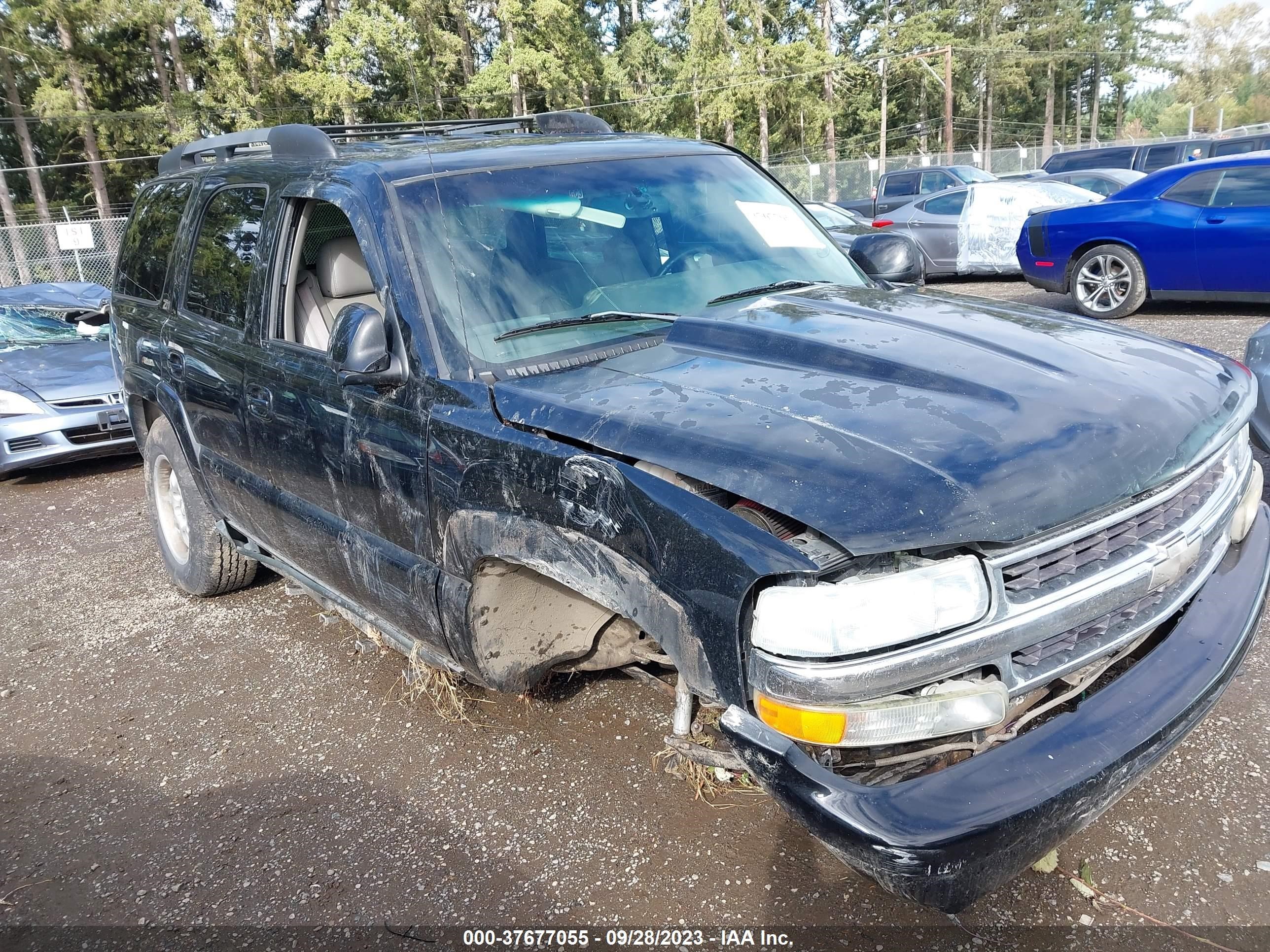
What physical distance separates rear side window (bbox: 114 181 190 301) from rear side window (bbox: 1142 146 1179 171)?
2028 centimetres

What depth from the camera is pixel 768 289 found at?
3.12 meters

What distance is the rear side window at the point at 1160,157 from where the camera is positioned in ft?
63.9

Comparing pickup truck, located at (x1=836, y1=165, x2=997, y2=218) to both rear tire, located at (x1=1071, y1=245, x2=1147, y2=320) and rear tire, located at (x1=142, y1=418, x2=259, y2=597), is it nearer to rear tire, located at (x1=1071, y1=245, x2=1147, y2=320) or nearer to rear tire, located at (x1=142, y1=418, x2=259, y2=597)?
rear tire, located at (x1=1071, y1=245, x2=1147, y2=320)

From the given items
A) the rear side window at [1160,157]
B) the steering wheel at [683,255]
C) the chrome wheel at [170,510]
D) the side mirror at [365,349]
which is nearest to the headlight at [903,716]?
the side mirror at [365,349]

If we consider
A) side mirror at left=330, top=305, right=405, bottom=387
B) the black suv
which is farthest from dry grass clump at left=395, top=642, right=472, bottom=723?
side mirror at left=330, top=305, right=405, bottom=387

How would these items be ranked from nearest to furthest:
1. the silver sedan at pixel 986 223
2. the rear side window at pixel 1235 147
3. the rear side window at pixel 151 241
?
1. the rear side window at pixel 151 241
2. the silver sedan at pixel 986 223
3. the rear side window at pixel 1235 147

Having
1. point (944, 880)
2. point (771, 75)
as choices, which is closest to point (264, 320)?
point (944, 880)

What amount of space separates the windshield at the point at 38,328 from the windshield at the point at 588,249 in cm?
697

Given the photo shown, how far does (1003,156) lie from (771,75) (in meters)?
12.5

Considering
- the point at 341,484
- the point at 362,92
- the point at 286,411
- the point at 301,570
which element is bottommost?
the point at 301,570

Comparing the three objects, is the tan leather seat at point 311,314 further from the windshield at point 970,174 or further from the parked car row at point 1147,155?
the parked car row at point 1147,155

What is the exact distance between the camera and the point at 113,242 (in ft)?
66.2

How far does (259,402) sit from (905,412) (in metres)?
2.38

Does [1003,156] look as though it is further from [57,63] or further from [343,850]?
[343,850]
